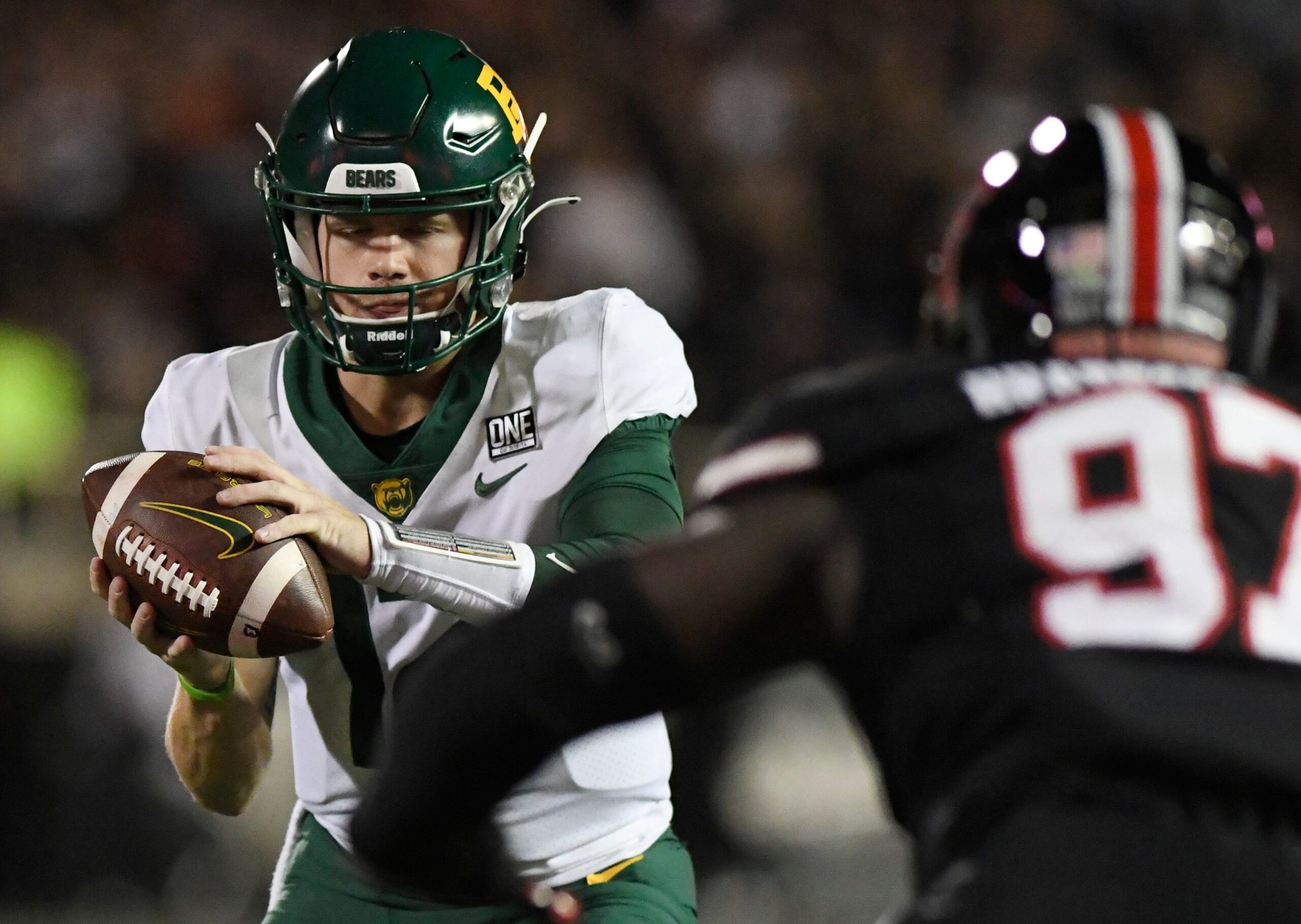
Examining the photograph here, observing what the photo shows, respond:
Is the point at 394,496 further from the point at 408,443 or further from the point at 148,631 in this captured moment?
the point at 148,631

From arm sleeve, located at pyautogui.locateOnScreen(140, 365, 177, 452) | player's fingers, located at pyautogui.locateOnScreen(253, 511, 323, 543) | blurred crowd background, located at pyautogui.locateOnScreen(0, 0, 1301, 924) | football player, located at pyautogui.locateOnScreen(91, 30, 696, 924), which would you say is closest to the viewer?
player's fingers, located at pyautogui.locateOnScreen(253, 511, 323, 543)

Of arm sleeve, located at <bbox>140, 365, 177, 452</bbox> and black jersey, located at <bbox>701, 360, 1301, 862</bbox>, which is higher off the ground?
black jersey, located at <bbox>701, 360, 1301, 862</bbox>

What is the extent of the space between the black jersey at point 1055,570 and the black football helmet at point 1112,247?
0.29 ft

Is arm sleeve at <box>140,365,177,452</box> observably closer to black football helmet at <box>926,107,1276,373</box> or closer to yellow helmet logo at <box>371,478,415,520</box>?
yellow helmet logo at <box>371,478,415,520</box>

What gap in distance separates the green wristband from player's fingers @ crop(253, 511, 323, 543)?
382mm

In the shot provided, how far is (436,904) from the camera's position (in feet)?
8.18

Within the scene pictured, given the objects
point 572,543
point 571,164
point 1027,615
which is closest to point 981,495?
point 1027,615

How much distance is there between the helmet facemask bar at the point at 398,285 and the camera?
2572 millimetres

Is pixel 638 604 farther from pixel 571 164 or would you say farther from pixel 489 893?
pixel 571 164

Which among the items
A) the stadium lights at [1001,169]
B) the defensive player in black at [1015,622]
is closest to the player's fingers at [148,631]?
the defensive player in black at [1015,622]

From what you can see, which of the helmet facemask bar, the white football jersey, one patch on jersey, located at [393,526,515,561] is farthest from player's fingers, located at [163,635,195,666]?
the helmet facemask bar

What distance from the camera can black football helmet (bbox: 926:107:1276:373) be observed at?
1.55m

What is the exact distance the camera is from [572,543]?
8.01ft

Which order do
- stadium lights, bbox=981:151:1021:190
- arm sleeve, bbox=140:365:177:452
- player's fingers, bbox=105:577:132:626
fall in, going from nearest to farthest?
stadium lights, bbox=981:151:1021:190
player's fingers, bbox=105:577:132:626
arm sleeve, bbox=140:365:177:452
